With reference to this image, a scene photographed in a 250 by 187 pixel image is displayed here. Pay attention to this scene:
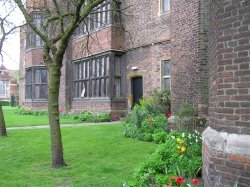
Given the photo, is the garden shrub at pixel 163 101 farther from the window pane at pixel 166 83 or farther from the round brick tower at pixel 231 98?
the round brick tower at pixel 231 98

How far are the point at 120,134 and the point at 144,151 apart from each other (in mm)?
3470

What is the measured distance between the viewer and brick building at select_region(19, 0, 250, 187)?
4176mm

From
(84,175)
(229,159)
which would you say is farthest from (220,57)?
(84,175)

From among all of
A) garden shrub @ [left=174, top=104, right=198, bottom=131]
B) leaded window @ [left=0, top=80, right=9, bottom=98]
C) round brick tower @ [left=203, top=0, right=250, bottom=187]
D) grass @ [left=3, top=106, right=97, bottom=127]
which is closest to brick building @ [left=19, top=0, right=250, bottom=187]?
round brick tower @ [left=203, top=0, right=250, bottom=187]

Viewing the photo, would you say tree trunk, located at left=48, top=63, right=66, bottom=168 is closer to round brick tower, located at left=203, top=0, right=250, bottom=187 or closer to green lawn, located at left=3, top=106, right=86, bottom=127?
round brick tower, located at left=203, top=0, right=250, bottom=187

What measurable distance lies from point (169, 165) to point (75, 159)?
9.70 ft

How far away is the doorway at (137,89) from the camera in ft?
57.1

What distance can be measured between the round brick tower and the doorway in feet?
41.7

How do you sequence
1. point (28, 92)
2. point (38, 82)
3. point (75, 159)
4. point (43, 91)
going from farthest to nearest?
point (28, 92), point (38, 82), point (43, 91), point (75, 159)

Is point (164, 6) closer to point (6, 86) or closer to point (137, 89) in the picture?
point (137, 89)

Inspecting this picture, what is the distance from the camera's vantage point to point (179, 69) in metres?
11.2

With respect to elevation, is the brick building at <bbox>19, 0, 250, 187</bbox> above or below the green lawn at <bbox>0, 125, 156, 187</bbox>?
above

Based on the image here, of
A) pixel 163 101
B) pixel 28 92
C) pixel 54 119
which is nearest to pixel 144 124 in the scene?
pixel 163 101

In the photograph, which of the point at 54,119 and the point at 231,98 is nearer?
the point at 231,98
